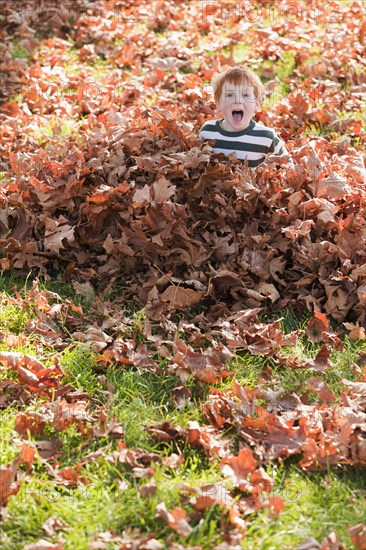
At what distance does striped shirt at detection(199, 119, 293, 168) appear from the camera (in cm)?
483

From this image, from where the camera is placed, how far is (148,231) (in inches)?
176

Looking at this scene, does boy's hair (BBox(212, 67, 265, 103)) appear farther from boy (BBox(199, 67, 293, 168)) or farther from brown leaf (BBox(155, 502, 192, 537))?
brown leaf (BBox(155, 502, 192, 537))

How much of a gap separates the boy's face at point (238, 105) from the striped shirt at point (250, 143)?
1.9 inches

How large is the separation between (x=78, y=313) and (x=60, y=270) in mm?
515

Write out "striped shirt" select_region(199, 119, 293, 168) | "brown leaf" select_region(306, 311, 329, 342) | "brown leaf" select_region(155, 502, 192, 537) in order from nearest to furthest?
"brown leaf" select_region(155, 502, 192, 537)
"brown leaf" select_region(306, 311, 329, 342)
"striped shirt" select_region(199, 119, 293, 168)

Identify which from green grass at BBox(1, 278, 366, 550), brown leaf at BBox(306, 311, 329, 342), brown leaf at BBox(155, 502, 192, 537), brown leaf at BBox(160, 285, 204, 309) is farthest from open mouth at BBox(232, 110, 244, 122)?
brown leaf at BBox(155, 502, 192, 537)

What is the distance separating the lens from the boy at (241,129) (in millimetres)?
4840

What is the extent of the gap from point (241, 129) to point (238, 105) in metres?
0.16

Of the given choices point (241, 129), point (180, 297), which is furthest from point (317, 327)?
point (241, 129)

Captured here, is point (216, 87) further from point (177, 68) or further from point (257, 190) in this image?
point (177, 68)

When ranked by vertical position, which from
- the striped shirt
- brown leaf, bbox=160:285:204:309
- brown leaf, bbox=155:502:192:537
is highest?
the striped shirt

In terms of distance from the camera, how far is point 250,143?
485cm

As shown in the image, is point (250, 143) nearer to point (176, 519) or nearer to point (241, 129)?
point (241, 129)

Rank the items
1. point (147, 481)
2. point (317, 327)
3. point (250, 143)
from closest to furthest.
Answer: point (147, 481) < point (317, 327) < point (250, 143)
